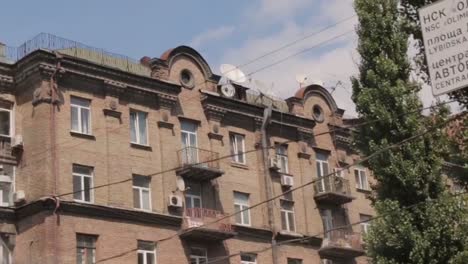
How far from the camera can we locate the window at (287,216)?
3477 cm

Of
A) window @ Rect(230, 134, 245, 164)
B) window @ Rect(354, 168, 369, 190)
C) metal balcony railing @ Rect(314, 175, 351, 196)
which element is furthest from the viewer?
window @ Rect(354, 168, 369, 190)

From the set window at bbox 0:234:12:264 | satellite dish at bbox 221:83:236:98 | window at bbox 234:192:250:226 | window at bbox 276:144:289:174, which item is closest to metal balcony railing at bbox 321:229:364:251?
window at bbox 276:144:289:174

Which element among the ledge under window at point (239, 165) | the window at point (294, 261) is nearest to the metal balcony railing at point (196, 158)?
the ledge under window at point (239, 165)

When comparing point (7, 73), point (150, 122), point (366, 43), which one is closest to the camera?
point (366, 43)

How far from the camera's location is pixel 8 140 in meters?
29.2

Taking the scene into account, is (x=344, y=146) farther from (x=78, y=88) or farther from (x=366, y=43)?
(x=366, y=43)

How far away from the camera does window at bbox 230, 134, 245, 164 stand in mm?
34094

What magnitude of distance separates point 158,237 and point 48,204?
436 centimetres

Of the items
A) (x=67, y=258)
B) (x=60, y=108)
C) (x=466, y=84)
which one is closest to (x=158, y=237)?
(x=67, y=258)

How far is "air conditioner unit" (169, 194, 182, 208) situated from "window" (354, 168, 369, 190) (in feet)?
34.4

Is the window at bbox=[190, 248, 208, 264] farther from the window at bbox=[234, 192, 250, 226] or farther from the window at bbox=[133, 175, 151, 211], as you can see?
the window at bbox=[133, 175, 151, 211]

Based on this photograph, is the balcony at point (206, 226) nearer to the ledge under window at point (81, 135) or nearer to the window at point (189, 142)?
the window at point (189, 142)

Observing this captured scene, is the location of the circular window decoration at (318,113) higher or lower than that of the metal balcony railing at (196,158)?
higher

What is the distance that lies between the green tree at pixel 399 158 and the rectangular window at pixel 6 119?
14.1 meters
